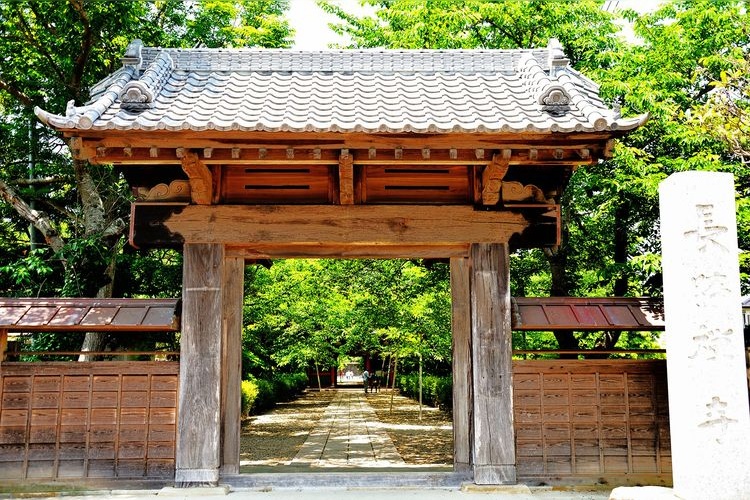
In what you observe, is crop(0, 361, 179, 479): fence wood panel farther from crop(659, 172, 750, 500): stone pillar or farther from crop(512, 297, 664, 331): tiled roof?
crop(659, 172, 750, 500): stone pillar

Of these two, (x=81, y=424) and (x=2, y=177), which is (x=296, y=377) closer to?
(x=2, y=177)

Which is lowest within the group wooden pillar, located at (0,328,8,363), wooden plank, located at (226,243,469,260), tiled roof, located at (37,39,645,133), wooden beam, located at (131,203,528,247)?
wooden pillar, located at (0,328,8,363)

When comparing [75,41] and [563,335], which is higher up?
[75,41]

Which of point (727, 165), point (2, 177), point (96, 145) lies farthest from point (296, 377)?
point (96, 145)

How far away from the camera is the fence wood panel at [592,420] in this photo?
7.54 metres

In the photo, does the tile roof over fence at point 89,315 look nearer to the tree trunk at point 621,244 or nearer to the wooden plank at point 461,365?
the wooden plank at point 461,365

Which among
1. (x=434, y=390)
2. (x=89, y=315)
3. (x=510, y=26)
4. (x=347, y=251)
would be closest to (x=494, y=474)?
(x=347, y=251)

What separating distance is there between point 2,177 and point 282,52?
7.82 m

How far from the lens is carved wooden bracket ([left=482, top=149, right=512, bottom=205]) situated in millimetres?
7027

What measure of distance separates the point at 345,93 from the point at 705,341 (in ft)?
15.7

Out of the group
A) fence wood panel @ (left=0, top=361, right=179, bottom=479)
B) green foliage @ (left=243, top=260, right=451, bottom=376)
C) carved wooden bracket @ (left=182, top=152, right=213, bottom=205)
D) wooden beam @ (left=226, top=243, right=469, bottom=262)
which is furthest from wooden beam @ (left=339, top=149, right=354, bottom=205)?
green foliage @ (left=243, top=260, right=451, bottom=376)

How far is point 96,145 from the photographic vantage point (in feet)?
22.0

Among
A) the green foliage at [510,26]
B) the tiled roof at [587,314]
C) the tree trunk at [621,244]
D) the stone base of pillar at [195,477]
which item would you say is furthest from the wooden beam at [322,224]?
the green foliage at [510,26]

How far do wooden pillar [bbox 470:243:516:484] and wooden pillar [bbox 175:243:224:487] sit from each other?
2.93 metres
